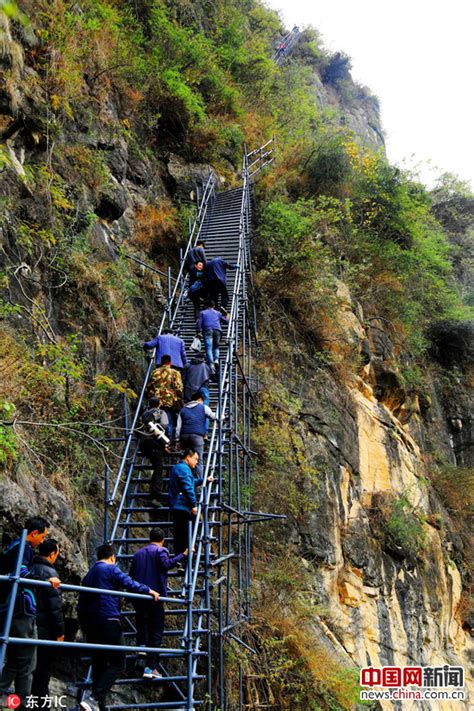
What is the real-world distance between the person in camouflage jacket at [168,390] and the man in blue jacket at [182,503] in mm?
1317

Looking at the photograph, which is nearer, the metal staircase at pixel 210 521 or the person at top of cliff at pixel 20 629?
the person at top of cliff at pixel 20 629

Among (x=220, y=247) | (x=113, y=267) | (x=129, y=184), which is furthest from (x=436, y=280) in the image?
(x=113, y=267)

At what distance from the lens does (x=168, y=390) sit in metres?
7.38

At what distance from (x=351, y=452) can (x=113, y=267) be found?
235 inches

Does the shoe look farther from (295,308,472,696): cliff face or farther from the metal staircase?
(295,308,472,696): cliff face

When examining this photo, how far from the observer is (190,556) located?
4.97 meters

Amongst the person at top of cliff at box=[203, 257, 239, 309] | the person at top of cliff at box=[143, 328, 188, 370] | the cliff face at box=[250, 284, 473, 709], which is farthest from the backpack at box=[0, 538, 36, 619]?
the person at top of cliff at box=[203, 257, 239, 309]

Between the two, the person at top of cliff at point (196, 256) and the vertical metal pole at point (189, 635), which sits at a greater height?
the person at top of cliff at point (196, 256)

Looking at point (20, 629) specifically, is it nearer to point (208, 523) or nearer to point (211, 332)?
point (208, 523)

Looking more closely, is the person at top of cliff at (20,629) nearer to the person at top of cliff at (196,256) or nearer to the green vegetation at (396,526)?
the person at top of cliff at (196,256)

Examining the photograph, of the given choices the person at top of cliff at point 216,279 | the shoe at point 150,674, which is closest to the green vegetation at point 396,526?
the person at top of cliff at point 216,279

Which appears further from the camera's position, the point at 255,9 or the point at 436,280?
the point at 255,9

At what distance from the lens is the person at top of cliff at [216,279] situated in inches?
385

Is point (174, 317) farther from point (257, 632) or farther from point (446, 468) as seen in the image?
point (446, 468)
